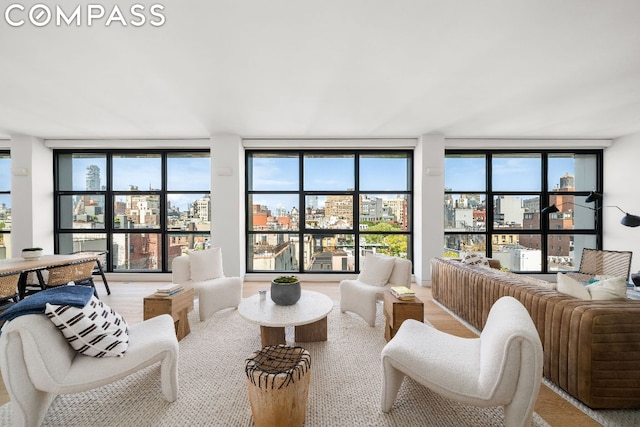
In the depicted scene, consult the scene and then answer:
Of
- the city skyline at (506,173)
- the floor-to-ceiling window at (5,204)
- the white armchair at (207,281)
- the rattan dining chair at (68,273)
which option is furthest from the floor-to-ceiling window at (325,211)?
the floor-to-ceiling window at (5,204)

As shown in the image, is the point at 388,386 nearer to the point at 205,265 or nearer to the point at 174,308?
the point at 174,308

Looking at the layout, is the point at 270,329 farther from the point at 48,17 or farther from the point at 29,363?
the point at 48,17

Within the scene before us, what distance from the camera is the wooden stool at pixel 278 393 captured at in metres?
1.49

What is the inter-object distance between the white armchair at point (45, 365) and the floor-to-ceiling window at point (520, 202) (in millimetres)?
5066

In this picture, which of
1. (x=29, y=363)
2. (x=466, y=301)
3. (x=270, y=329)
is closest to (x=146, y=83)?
(x=29, y=363)

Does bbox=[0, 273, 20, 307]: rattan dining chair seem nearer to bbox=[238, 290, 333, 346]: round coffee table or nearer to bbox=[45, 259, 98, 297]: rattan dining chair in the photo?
bbox=[45, 259, 98, 297]: rattan dining chair

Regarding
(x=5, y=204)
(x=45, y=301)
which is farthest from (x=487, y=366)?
(x=5, y=204)

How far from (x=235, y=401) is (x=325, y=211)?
3726 mm

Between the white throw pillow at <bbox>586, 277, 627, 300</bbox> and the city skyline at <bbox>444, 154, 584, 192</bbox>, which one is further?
the city skyline at <bbox>444, 154, 584, 192</bbox>

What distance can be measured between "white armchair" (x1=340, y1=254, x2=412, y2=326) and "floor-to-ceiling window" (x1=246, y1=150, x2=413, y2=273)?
1863 millimetres

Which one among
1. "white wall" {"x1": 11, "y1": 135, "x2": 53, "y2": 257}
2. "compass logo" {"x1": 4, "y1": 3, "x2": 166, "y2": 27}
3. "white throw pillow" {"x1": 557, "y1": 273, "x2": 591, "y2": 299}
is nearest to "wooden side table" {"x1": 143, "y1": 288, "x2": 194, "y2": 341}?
"compass logo" {"x1": 4, "y1": 3, "x2": 166, "y2": 27}

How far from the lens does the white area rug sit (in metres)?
1.66

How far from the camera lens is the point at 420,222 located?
4.81 metres

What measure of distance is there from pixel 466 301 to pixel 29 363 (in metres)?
3.74
